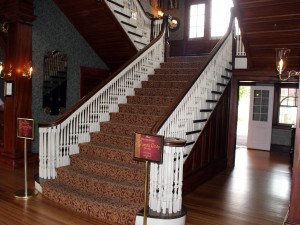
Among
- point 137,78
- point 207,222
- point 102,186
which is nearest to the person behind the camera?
point 207,222

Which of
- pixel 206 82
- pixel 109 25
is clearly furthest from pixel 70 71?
pixel 206 82

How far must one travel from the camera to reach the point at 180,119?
13.8 feet

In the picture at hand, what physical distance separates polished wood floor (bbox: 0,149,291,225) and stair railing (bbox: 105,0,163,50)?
12.3 ft

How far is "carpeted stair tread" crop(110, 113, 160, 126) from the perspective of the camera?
199 inches

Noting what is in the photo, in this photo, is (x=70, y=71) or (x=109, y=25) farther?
(x=70, y=71)

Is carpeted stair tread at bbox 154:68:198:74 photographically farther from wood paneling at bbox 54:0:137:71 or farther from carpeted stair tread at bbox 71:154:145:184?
carpeted stair tread at bbox 71:154:145:184

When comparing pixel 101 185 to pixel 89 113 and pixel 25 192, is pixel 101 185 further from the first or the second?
pixel 89 113

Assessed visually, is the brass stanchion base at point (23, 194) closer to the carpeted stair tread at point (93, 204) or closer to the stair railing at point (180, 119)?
the carpeted stair tread at point (93, 204)

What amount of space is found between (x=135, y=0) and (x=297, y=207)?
584 cm

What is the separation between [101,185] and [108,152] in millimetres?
712

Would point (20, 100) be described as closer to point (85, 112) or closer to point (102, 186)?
point (85, 112)

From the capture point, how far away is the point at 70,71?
6879 mm

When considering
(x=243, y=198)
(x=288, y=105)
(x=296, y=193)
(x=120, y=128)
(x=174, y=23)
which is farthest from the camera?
(x=174, y=23)

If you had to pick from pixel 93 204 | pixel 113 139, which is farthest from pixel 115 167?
pixel 113 139
